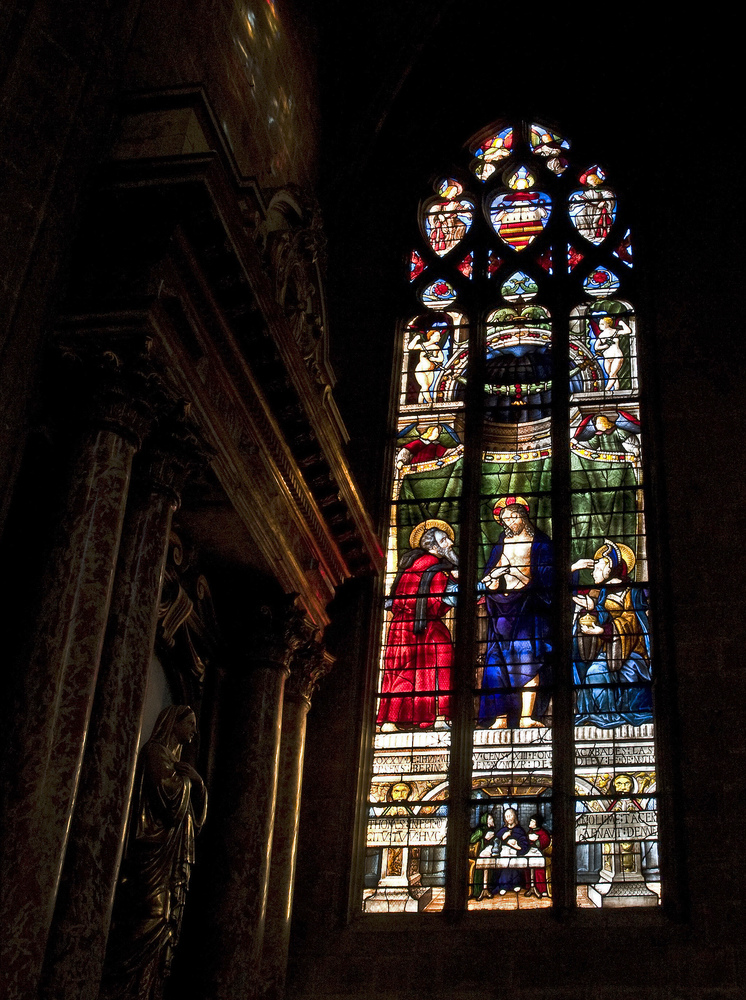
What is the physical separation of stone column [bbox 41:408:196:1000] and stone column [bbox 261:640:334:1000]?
9.03 ft

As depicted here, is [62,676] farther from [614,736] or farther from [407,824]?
[614,736]

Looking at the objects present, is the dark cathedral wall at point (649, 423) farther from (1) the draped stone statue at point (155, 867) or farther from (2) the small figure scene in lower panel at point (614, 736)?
(1) the draped stone statue at point (155, 867)

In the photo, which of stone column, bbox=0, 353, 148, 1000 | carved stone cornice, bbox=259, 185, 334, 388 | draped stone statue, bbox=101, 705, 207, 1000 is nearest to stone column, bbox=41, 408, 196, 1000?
stone column, bbox=0, 353, 148, 1000

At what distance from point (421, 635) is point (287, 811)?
2352 mm

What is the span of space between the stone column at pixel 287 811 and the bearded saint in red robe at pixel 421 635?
832 millimetres

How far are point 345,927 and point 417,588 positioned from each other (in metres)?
3.19

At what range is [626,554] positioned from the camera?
12.5m

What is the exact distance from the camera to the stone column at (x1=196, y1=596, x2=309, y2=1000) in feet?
31.4

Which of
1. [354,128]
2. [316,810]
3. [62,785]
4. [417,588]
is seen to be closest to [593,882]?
[316,810]

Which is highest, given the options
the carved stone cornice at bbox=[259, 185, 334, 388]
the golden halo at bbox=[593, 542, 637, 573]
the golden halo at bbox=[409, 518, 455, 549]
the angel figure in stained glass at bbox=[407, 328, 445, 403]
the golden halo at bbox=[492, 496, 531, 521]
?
the angel figure in stained glass at bbox=[407, 328, 445, 403]

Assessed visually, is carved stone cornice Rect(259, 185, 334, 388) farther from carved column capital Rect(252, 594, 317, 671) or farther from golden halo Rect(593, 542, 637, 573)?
golden halo Rect(593, 542, 637, 573)

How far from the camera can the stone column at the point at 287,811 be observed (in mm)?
10281

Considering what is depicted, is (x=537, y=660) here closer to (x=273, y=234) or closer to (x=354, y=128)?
(x=273, y=234)

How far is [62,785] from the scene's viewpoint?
727 cm
